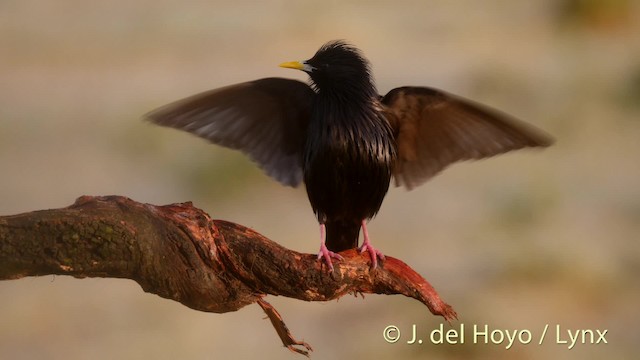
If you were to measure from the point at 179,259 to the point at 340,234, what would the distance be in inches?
25.3

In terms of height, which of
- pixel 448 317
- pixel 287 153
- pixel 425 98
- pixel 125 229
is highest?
pixel 425 98

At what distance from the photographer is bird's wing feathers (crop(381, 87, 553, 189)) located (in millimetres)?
2342

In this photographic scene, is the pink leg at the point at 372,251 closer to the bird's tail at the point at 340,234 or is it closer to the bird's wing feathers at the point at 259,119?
the bird's tail at the point at 340,234

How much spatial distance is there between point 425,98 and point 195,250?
0.80 m

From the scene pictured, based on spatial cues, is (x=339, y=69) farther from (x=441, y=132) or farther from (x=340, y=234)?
(x=340, y=234)

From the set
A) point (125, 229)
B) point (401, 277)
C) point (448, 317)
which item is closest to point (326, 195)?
point (401, 277)

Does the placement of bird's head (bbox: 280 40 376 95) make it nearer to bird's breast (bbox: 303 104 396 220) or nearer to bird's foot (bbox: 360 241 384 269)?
bird's breast (bbox: 303 104 396 220)

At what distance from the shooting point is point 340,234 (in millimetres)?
2463

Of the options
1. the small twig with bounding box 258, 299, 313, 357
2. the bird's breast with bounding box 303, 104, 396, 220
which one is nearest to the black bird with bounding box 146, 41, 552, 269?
the bird's breast with bounding box 303, 104, 396, 220

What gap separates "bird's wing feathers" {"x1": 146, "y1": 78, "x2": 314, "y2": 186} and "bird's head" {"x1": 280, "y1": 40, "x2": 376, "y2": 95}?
0.06m

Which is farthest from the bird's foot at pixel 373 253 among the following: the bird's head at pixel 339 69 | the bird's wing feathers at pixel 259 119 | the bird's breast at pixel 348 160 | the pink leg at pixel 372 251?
the bird's head at pixel 339 69

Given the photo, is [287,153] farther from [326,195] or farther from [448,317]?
[448,317]

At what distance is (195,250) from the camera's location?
1.95 m

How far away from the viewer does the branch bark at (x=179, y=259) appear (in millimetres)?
1805
